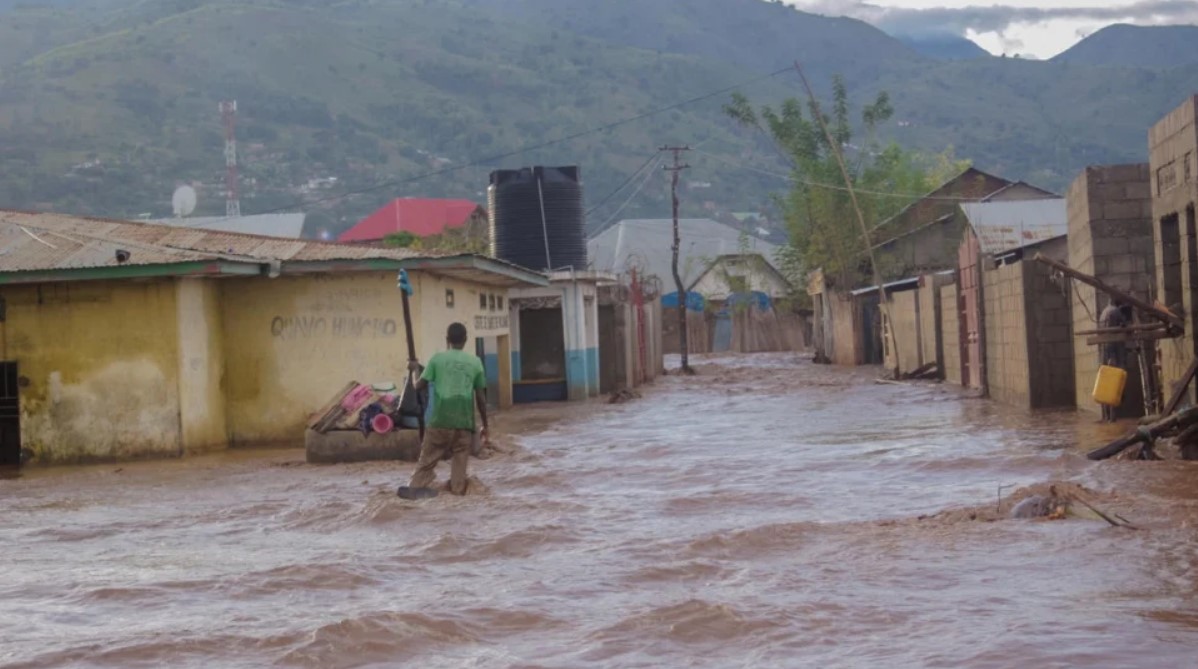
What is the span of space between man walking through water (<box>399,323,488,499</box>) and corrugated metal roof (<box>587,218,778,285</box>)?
52717 mm

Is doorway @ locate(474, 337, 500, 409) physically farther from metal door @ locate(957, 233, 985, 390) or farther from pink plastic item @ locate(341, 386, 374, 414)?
pink plastic item @ locate(341, 386, 374, 414)

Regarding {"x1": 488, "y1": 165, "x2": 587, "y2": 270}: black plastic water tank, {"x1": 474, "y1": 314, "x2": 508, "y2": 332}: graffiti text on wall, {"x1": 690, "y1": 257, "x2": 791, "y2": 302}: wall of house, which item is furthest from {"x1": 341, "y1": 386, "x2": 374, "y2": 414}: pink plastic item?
{"x1": 690, "y1": 257, "x2": 791, "y2": 302}: wall of house

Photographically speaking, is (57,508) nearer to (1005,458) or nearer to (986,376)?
(1005,458)

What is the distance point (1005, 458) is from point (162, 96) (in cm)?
9561

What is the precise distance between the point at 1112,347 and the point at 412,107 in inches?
4023

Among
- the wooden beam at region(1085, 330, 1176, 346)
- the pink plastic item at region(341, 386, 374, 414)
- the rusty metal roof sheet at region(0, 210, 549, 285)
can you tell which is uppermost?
the rusty metal roof sheet at region(0, 210, 549, 285)

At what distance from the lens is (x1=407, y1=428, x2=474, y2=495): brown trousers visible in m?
13.4

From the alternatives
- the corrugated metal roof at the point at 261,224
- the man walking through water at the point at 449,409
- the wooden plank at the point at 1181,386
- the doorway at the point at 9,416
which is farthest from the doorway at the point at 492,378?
the corrugated metal roof at the point at 261,224

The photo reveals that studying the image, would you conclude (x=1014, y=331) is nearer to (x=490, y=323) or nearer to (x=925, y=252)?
(x=490, y=323)

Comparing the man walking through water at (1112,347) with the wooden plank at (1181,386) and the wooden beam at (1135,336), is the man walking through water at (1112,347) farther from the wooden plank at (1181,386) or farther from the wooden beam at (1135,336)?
the wooden plank at (1181,386)

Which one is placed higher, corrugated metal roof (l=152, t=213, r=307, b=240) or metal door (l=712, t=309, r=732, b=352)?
corrugated metal roof (l=152, t=213, r=307, b=240)

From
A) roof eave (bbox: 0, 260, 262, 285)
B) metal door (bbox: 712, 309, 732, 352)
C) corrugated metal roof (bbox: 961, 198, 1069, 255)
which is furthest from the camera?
metal door (bbox: 712, 309, 732, 352)

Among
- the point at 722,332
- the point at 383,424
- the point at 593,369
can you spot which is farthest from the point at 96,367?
the point at 722,332

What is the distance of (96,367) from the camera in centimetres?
1916
